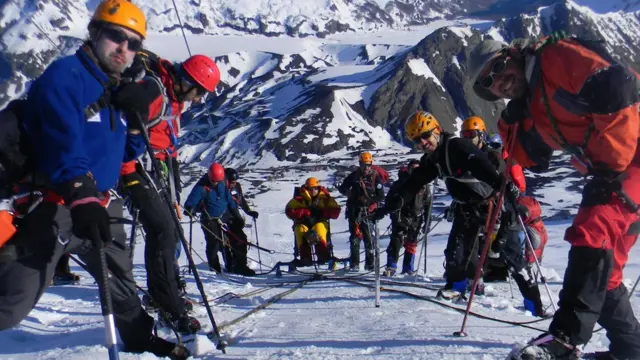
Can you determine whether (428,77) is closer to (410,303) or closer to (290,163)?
(290,163)

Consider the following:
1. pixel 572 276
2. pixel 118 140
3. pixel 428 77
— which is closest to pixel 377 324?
pixel 572 276

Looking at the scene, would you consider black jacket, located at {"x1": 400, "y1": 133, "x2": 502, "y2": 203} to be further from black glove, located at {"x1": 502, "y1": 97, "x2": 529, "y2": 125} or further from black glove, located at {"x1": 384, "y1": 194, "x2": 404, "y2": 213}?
Result: black glove, located at {"x1": 502, "y1": 97, "x2": 529, "y2": 125}

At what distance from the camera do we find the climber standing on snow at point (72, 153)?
9.07 feet

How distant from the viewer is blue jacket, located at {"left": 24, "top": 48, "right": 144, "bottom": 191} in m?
2.78

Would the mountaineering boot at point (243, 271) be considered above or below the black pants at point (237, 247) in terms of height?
below

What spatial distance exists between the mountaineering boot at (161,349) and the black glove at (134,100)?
4.42ft

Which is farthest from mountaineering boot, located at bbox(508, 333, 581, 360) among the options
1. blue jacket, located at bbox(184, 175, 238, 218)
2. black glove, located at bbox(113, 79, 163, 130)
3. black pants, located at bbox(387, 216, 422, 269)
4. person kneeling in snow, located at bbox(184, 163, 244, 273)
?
blue jacket, located at bbox(184, 175, 238, 218)

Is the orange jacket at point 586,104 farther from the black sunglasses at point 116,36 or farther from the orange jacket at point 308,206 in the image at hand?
the orange jacket at point 308,206

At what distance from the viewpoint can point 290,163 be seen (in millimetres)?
90188

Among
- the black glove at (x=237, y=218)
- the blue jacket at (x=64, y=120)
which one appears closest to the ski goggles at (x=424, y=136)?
the blue jacket at (x=64, y=120)

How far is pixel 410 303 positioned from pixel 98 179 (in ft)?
10.2

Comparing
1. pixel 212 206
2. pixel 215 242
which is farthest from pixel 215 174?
pixel 215 242

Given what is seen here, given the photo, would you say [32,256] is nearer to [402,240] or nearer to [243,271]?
[402,240]

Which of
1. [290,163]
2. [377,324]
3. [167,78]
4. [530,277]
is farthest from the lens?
[290,163]
